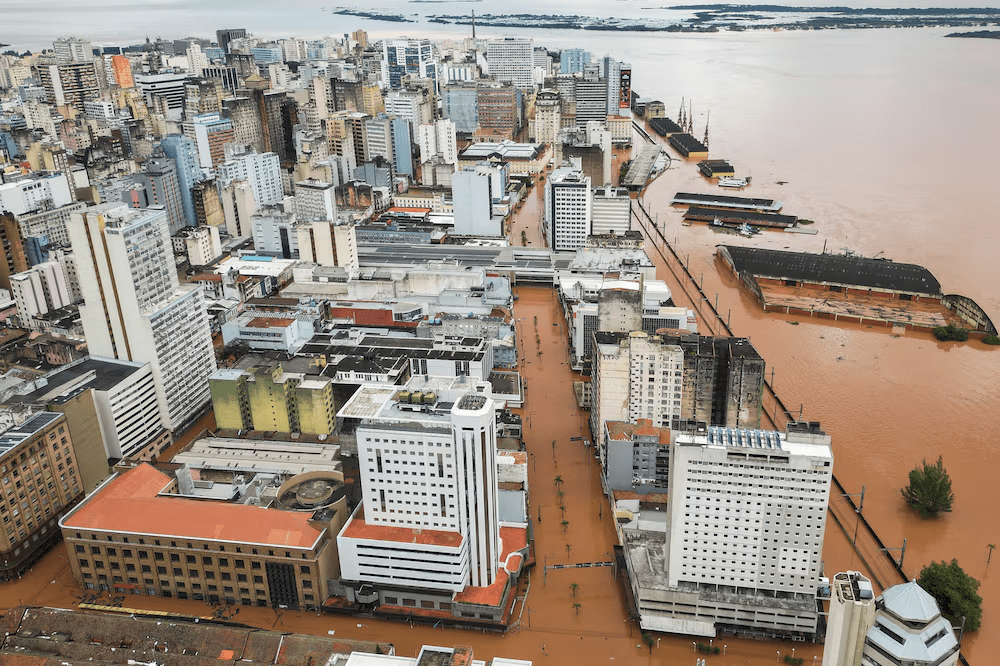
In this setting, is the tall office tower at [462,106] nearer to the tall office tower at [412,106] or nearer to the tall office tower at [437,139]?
the tall office tower at [412,106]

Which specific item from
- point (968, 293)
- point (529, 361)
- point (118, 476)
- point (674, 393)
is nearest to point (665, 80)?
point (968, 293)

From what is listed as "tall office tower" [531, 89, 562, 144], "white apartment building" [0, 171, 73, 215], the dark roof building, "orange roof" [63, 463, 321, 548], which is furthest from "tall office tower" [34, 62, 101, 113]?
"orange roof" [63, 463, 321, 548]

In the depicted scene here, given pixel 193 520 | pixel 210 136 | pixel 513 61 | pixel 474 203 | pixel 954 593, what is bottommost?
pixel 954 593

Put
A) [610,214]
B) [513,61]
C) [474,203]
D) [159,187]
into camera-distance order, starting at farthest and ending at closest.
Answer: [513,61]
[474,203]
[159,187]
[610,214]

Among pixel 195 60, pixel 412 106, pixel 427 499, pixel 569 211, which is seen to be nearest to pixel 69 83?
pixel 195 60

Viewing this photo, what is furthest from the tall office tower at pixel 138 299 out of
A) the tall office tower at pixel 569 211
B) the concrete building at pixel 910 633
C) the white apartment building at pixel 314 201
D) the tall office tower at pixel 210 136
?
the tall office tower at pixel 210 136

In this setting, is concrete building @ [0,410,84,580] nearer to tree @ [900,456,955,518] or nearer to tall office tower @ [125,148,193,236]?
tree @ [900,456,955,518]

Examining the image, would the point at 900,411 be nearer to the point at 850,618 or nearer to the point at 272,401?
the point at 850,618
